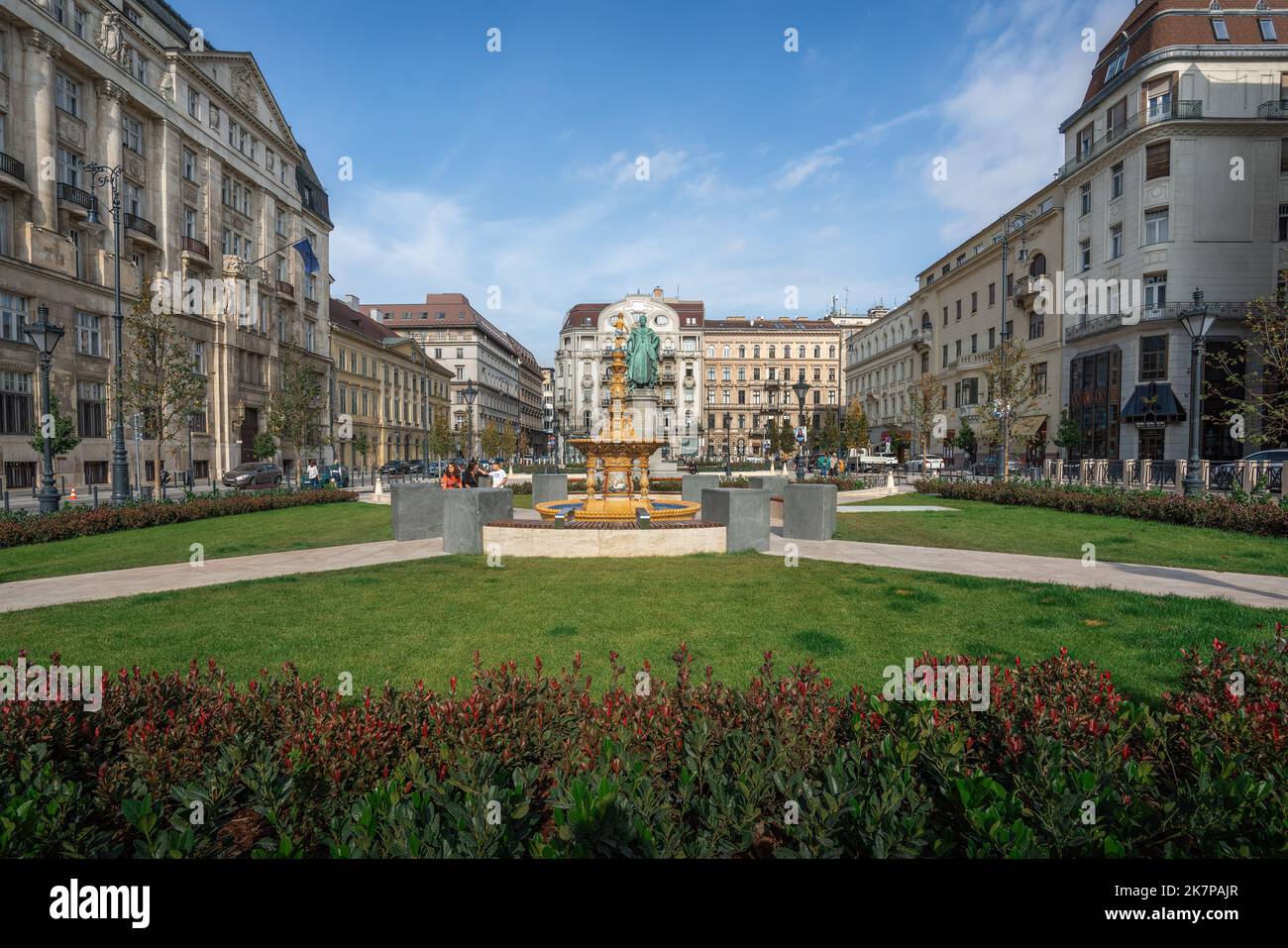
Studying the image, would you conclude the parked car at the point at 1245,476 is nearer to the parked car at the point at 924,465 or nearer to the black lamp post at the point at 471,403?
the parked car at the point at 924,465

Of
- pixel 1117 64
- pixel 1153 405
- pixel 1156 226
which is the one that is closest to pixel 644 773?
pixel 1153 405

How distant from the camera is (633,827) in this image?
7.38ft

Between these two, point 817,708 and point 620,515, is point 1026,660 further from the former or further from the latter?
point 620,515

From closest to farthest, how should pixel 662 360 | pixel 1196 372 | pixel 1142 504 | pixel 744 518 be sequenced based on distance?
pixel 744 518
pixel 1142 504
pixel 1196 372
pixel 662 360

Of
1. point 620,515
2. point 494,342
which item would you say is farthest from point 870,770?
point 494,342

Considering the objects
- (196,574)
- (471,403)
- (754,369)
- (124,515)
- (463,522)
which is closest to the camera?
(196,574)

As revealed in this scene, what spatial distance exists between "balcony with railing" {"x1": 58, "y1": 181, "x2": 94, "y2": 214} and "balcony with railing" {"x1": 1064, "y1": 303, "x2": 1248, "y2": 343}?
56711mm

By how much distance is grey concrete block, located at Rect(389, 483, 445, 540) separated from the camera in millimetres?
14078

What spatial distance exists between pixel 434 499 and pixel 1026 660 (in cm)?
1181

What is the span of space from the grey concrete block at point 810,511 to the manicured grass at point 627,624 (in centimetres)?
418

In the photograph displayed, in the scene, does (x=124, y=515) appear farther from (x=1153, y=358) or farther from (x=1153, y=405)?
(x=1153, y=358)

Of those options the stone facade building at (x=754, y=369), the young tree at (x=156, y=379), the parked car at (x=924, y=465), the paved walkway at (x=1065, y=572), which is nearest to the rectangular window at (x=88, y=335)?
the young tree at (x=156, y=379)

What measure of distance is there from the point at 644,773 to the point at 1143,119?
48.3 metres

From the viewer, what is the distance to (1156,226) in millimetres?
36062
